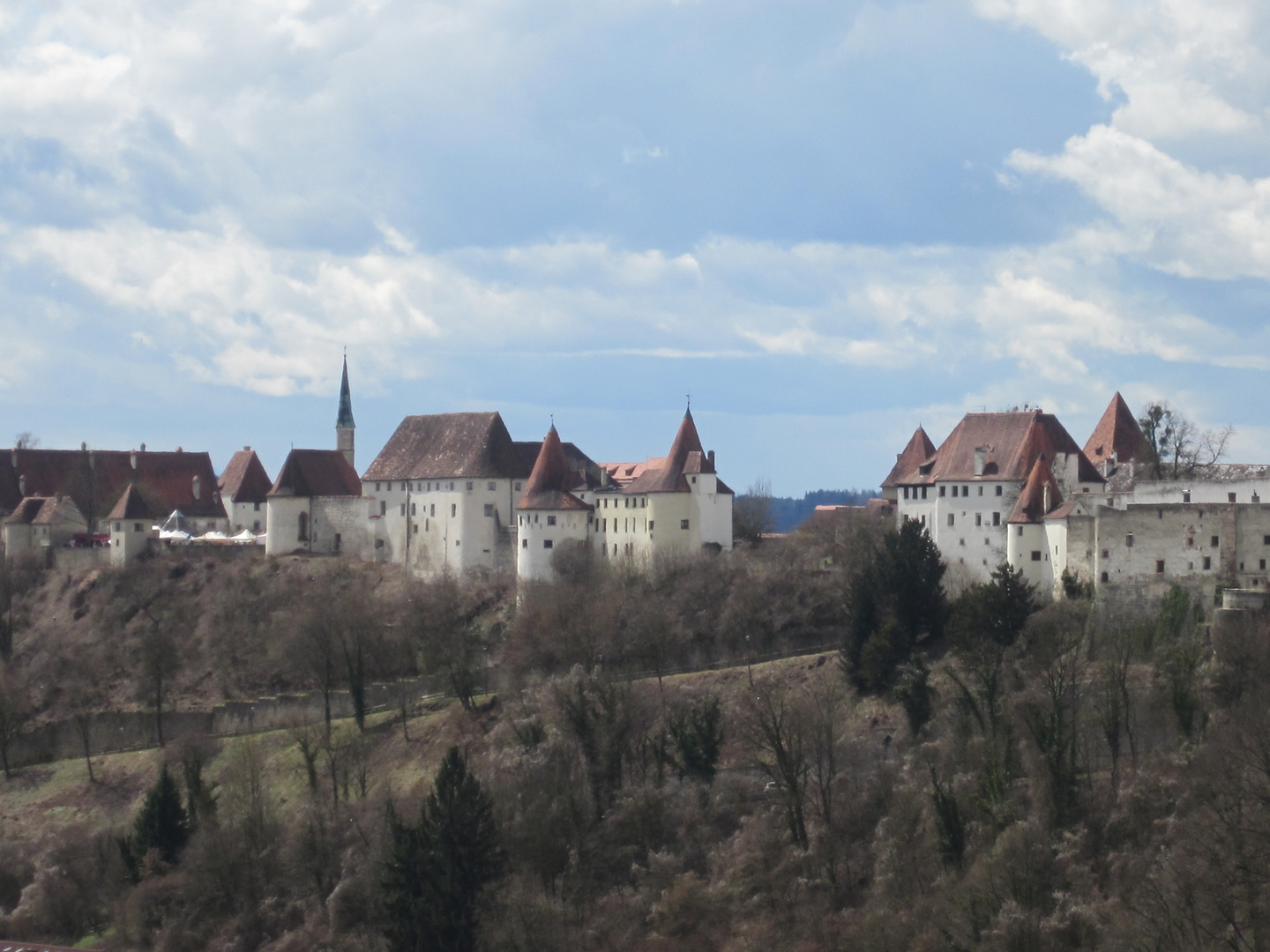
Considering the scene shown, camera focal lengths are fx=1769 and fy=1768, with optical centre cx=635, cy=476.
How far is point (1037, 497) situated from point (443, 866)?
25.3 meters

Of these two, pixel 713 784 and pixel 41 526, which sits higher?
pixel 41 526

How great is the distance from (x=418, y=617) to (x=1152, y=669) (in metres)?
31.0

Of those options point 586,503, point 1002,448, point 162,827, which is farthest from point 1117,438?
point 162,827

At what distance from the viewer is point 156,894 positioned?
54312 millimetres

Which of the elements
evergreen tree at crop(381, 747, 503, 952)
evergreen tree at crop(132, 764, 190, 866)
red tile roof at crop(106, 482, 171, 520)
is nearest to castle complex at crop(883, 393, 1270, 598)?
evergreen tree at crop(381, 747, 503, 952)

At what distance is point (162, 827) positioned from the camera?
186 ft

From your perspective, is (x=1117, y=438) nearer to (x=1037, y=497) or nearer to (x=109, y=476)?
(x=1037, y=497)

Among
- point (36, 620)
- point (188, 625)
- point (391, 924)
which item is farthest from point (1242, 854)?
point (36, 620)

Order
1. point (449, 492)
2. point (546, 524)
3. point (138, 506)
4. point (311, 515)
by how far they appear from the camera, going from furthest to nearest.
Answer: point (138, 506)
point (311, 515)
point (449, 492)
point (546, 524)

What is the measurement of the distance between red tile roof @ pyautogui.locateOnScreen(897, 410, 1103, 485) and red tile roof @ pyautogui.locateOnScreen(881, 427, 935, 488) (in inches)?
210

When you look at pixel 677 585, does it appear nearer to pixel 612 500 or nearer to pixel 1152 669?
pixel 612 500

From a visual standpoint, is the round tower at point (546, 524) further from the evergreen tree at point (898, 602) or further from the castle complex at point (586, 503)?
the evergreen tree at point (898, 602)

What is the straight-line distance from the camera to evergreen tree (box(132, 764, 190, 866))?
56.5 m

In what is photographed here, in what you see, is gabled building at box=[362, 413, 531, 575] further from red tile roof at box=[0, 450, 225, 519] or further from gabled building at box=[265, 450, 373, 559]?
red tile roof at box=[0, 450, 225, 519]
